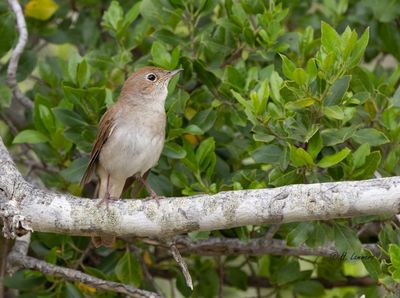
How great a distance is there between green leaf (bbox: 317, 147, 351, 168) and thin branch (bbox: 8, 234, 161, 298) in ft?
4.23

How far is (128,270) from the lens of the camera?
5766 millimetres

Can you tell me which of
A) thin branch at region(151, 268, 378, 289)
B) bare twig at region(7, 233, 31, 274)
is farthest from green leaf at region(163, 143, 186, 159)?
thin branch at region(151, 268, 378, 289)

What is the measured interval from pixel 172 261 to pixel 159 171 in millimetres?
951

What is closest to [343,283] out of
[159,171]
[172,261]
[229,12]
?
[172,261]

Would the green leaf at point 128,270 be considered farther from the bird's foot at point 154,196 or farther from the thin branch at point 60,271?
the bird's foot at point 154,196

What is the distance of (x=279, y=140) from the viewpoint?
5.06 meters

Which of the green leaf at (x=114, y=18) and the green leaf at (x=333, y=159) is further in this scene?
the green leaf at (x=114, y=18)

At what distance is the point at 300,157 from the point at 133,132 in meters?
1.46

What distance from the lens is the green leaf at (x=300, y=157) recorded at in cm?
470

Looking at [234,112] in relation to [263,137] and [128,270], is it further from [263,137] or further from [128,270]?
[128,270]

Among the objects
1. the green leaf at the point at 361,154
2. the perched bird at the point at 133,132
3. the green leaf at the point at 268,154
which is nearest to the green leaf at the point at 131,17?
the perched bird at the point at 133,132

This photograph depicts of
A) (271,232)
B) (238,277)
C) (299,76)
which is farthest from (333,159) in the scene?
(238,277)

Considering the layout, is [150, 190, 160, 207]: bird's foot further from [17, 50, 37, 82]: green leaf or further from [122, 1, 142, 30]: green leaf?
[17, 50, 37, 82]: green leaf

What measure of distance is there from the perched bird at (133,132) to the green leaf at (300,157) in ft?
3.55
